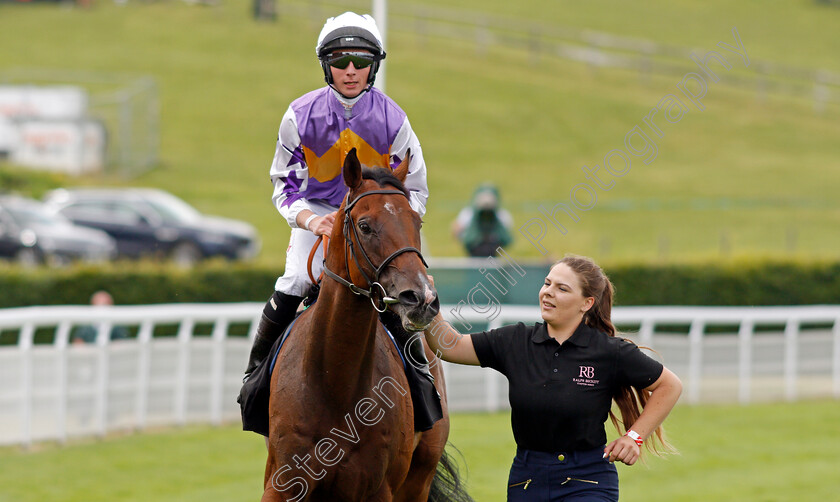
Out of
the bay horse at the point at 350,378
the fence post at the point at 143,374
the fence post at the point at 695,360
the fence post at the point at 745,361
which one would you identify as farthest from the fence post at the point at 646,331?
the bay horse at the point at 350,378

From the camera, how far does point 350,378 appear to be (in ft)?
12.1

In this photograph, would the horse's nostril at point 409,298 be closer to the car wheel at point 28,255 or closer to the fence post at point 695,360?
the fence post at point 695,360

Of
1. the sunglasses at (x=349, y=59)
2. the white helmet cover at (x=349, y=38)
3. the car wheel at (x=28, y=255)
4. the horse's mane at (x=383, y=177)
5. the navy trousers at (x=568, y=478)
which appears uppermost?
the white helmet cover at (x=349, y=38)

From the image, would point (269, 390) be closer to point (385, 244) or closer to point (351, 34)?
point (385, 244)

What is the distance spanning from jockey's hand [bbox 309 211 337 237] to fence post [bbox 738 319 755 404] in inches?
316

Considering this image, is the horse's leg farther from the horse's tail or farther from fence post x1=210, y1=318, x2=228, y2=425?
fence post x1=210, y1=318, x2=228, y2=425

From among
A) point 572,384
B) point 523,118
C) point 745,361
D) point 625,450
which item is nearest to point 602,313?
point 572,384

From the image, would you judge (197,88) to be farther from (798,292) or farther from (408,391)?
(408,391)

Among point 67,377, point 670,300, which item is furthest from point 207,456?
point 670,300

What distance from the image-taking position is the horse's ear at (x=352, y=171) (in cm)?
Answer: 343

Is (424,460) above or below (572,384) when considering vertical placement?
below

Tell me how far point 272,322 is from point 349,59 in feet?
3.48

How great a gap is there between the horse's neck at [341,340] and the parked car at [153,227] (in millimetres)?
15754

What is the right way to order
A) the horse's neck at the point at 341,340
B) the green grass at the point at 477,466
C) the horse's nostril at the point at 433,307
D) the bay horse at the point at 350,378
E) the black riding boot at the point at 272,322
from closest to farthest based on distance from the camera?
1. the horse's nostril at the point at 433,307
2. the bay horse at the point at 350,378
3. the horse's neck at the point at 341,340
4. the black riding boot at the point at 272,322
5. the green grass at the point at 477,466
